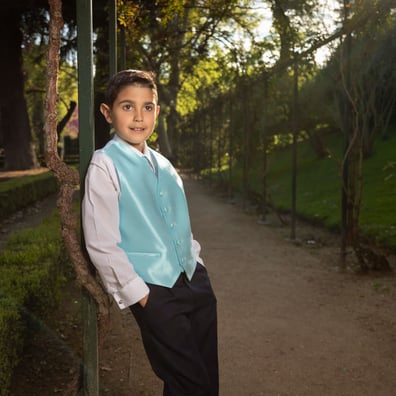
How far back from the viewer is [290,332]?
4176 millimetres

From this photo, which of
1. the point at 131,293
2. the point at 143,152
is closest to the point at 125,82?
the point at 143,152

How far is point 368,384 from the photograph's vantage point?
3.23 meters

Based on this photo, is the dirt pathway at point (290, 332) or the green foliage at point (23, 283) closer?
the green foliage at point (23, 283)

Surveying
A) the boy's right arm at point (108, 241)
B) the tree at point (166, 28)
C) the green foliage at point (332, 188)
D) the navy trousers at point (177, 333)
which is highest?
the tree at point (166, 28)

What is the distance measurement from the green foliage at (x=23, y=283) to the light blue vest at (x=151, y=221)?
1.06 m

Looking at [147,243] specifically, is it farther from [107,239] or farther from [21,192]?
[21,192]

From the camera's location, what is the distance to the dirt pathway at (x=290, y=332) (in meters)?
3.25

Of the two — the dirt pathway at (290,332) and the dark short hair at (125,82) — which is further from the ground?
the dark short hair at (125,82)

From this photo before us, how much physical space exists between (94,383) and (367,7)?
4.92 metres

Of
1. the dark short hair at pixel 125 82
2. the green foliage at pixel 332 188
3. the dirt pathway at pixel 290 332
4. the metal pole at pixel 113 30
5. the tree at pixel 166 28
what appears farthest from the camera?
the green foliage at pixel 332 188

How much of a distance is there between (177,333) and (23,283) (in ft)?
6.40

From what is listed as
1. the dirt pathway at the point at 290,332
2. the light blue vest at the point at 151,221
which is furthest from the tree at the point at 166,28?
the dirt pathway at the point at 290,332

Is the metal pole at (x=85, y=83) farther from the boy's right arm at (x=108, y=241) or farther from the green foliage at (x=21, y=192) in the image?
the green foliage at (x=21, y=192)

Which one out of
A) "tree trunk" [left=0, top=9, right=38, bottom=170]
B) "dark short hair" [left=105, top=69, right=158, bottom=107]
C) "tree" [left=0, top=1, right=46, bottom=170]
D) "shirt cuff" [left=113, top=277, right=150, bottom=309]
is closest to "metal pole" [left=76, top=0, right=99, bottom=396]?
"dark short hair" [left=105, top=69, right=158, bottom=107]
